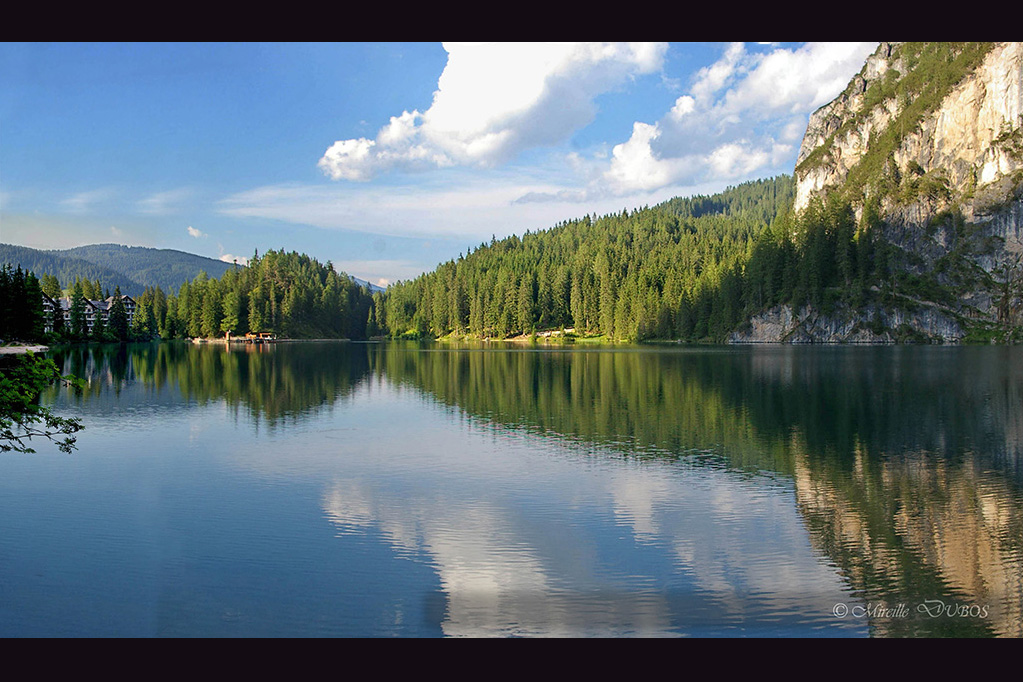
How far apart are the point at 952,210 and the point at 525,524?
174 meters

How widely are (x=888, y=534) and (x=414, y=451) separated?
17.3 m

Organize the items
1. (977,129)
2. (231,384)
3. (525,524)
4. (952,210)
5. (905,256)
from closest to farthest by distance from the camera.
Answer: (525,524)
(231,384)
(952,210)
(905,256)
(977,129)

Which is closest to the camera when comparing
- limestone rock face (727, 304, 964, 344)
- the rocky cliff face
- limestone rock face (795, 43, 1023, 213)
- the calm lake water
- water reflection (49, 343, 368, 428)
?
the calm lake water

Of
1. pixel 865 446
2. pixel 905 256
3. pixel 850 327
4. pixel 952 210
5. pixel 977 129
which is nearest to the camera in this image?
pixel 865 446

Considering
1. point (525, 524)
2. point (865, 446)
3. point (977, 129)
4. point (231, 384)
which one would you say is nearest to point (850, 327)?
point (977, 129)

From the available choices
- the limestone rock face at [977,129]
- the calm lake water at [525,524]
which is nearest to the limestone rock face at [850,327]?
the limestone rock face at [977,129]

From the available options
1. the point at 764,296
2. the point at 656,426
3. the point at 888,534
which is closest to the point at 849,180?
the point at 764,296

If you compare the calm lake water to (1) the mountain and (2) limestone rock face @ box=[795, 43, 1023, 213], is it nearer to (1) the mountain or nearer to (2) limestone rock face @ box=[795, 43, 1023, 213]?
(1) the mountain

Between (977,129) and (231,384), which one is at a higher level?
(977,129)

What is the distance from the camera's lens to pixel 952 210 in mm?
161375

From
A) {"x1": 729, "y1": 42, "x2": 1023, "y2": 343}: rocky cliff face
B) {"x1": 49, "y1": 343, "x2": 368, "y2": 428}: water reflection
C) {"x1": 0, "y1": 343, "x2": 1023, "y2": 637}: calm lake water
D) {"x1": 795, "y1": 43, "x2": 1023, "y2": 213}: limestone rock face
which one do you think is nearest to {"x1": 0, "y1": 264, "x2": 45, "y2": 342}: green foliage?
{"x1": 49, "y1": 343, "x2": 368, "y2": 428}: water reflection

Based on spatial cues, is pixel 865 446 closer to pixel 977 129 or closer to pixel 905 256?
pixel 905 256

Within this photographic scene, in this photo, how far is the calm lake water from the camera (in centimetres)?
1319

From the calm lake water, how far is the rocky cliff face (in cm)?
12730
